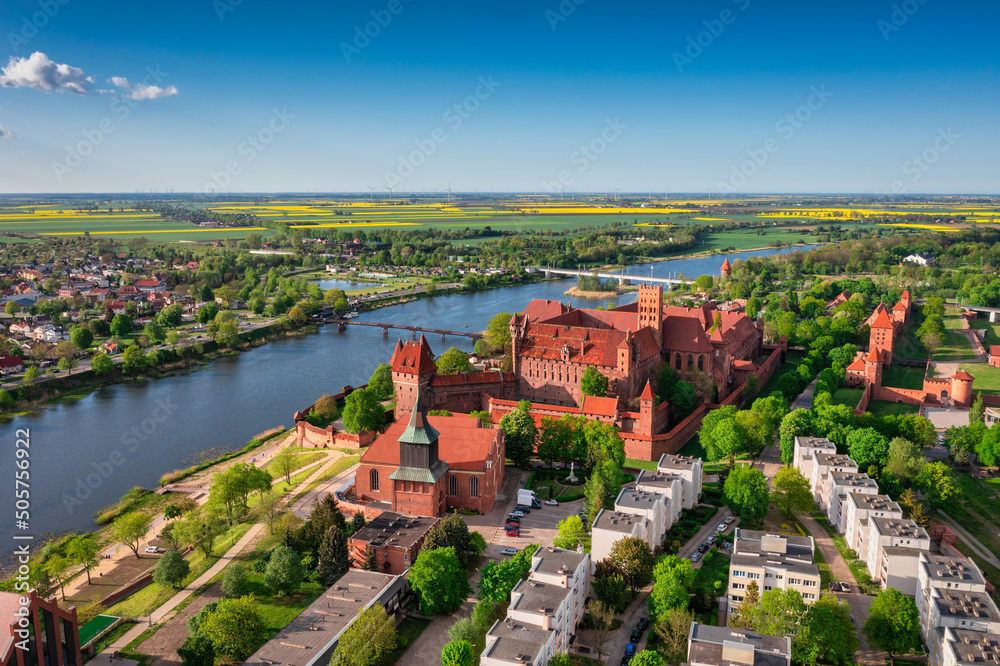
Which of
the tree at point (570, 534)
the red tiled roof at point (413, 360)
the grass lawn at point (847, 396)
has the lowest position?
the grass lawn at point (847, 396)

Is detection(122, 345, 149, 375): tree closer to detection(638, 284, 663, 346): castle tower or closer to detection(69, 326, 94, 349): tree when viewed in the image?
detection(69, 326, 94, 349): tree

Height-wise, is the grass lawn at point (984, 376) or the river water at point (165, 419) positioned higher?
the grass lawn at point (984, 376)

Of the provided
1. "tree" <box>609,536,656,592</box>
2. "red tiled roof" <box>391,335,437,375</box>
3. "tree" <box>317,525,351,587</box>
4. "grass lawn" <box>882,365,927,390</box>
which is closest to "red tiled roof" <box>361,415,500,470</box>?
"tree" <box>317,525,351,587</box>

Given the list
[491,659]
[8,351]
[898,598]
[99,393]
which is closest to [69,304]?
[8,351]

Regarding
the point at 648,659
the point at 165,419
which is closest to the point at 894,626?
the point at 648,659

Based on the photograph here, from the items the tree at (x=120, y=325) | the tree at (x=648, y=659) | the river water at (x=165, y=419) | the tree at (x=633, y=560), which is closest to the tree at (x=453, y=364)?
the river water at (x=165, y=419)

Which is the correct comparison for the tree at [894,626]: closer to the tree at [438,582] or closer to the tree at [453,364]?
the tree at [438,582]

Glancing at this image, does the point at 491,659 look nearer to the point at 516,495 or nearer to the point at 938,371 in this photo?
the point at 516,495
